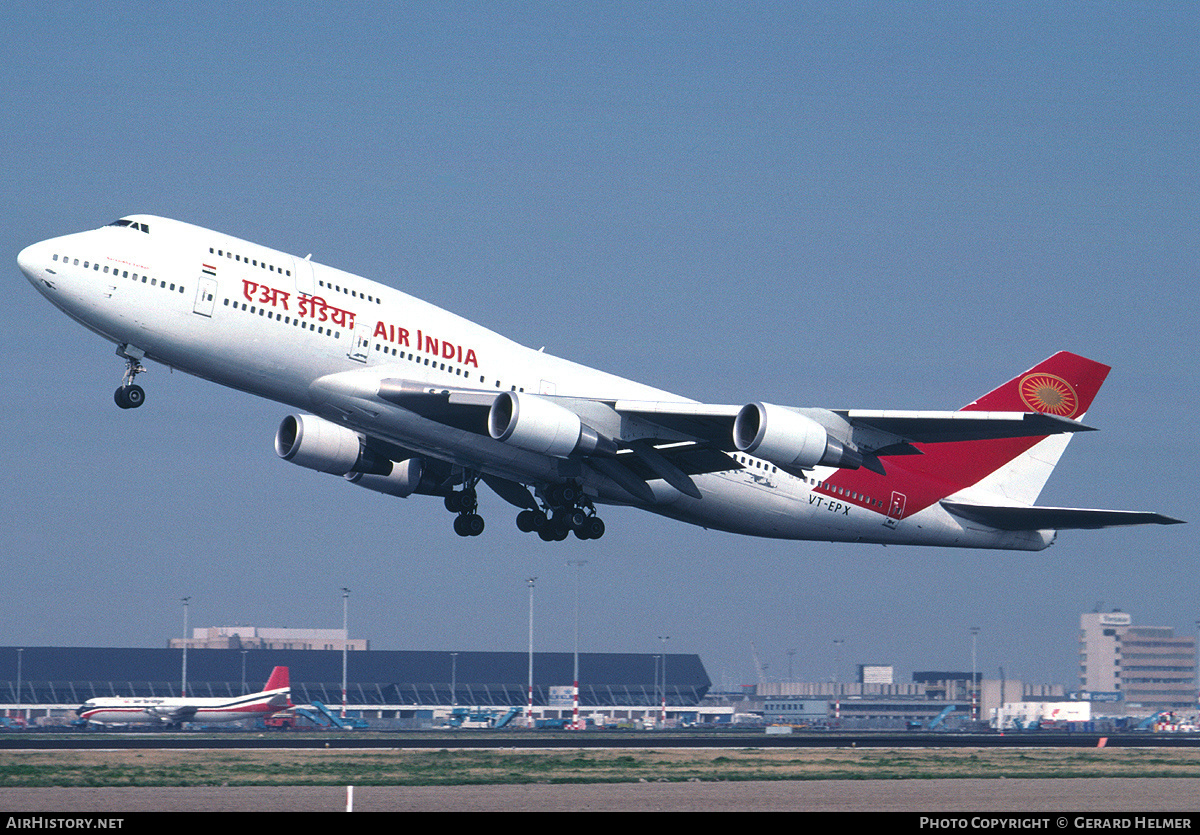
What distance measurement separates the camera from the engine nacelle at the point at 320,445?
45469 millimetres

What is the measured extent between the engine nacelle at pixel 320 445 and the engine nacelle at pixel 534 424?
22.3 feet

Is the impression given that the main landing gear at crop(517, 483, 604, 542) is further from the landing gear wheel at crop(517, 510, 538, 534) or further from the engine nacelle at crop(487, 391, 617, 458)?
the engine nacelle at crop(487, 391, 617, 458)

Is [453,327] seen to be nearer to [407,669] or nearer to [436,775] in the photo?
[436,775]

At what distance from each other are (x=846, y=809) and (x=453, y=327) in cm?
1960

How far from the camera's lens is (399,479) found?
48.6 metres

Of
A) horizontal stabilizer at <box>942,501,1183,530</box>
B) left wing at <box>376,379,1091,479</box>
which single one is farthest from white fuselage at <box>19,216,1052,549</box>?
horizontal stabilizer at <box>942,501,1183,530</box>

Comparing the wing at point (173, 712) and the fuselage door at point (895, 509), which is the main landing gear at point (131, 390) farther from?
the wing at point (173, 712)

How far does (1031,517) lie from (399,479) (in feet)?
70.1

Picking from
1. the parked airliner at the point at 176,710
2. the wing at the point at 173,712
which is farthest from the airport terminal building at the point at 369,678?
the wing at the point at 173,712

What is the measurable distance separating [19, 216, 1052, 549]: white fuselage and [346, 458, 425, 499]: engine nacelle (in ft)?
14.2

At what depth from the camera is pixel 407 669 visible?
139 meters

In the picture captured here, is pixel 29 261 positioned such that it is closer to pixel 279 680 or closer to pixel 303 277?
pixel 303 277

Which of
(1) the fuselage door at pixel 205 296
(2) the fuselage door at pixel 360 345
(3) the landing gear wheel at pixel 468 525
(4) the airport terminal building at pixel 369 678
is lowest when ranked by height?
(4) the airport terminal building at pixel 369 678

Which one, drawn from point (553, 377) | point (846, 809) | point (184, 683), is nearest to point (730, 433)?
point (553, 377)
